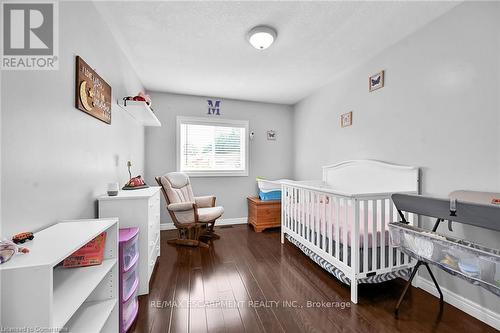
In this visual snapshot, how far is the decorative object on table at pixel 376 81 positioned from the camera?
Answer: 7.27 feet

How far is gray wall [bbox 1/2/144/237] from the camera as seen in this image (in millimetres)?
897

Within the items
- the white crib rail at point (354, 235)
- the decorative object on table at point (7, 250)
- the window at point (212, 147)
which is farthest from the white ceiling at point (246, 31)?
the decorative object on table at point (7, 250)

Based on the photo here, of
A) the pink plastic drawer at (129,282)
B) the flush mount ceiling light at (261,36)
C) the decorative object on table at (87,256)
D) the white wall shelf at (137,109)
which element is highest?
the flush mount ceiling light at (261,36)

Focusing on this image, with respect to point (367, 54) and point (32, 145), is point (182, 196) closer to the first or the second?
point (32, 145)

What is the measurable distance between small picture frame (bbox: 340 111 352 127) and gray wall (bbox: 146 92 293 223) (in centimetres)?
140

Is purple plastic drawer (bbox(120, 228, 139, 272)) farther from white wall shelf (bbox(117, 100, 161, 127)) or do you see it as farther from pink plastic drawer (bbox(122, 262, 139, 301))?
white wall shelf (bbox(117, 100, 161, 127))

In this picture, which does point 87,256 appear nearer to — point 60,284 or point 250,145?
point 60,284

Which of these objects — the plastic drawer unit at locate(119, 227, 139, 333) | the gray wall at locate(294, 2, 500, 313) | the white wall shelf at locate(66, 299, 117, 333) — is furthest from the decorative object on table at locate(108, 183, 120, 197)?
the gray wall at locate(294, 2, 500, 313)

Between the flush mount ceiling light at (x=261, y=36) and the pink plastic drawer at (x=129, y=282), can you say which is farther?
the flush mount ceiling light at (x=261, y=36)

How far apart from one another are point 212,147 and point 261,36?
2.19 m

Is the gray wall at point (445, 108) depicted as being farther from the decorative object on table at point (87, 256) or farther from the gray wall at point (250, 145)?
the decorative object on table at point (87, 256)

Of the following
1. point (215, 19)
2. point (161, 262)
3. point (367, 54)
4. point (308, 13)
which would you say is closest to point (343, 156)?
point (367, 54)

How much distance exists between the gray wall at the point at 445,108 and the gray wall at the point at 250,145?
168 cm

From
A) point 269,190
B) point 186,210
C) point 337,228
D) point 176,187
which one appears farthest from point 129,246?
point 269,190
